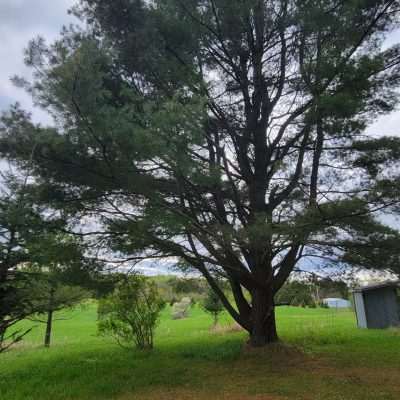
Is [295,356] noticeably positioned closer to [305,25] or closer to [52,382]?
[52,382]

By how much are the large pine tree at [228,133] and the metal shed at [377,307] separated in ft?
29.2

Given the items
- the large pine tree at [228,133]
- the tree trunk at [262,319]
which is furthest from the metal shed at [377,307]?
the large pine tree at [228,133]

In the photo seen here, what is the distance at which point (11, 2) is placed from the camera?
471 centimetres

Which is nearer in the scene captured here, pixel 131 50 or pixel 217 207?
pixel 131 50

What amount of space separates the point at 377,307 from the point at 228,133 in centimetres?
1132

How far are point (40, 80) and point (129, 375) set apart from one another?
187 inches

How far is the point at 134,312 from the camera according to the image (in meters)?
8.86

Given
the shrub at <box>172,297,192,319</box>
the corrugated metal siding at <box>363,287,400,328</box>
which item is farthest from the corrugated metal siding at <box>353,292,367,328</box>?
the shrub at <box>172,297,192,319</box>

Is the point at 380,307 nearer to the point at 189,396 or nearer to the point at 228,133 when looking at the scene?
the point at 228,133

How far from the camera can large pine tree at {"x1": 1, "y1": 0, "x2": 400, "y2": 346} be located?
4.84 metres

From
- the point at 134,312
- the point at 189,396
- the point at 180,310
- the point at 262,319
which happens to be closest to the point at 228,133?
the point at 262,319

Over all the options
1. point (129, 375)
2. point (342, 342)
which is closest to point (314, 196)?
point (129, 375)

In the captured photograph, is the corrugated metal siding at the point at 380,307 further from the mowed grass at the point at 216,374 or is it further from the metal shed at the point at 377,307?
the mowed grass at the point at 216,374

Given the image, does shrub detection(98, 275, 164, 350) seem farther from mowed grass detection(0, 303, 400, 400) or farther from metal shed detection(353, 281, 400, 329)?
metal shed detection(353, 281, 400, 329)
